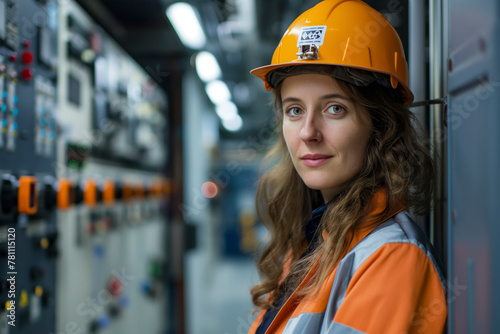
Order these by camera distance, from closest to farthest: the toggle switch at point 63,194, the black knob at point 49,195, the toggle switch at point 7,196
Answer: the toggle switch at point 7,196, the black knob at point 49,195, the toggle switch at point 63,194

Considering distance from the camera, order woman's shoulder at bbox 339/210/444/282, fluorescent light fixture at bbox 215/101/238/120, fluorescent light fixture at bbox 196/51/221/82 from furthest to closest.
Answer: fluorescent light fixture at bbox 215/101/238/120, fluorescent light fixture at bbox 196/51/221/82, woman's shoulder at bbox 339/210/444/282

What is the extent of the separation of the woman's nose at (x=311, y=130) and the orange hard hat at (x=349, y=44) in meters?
0.15

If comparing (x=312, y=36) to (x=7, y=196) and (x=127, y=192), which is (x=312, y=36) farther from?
(x=127, y=192)

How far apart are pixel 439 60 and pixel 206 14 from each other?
2.46 meters

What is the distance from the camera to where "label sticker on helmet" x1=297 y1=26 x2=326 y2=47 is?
46.7 inches

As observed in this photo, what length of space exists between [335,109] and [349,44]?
0.19 m

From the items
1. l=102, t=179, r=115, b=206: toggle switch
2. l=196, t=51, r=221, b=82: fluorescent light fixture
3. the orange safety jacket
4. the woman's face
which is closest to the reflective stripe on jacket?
the orange safety jacket

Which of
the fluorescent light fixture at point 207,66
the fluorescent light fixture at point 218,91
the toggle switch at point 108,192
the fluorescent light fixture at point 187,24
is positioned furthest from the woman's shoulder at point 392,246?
the fluorescent light fixture at point 218,91

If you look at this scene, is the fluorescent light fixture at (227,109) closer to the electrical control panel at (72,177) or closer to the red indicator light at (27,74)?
the electrical control panel at (72,177)

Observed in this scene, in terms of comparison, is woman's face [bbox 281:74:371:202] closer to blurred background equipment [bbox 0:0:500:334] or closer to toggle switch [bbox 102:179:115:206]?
blurred background equipment [bbox 0:0:500:334]

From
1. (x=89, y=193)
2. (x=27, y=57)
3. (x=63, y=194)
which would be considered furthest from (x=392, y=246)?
(x=89, y=193)

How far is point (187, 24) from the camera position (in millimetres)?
3457

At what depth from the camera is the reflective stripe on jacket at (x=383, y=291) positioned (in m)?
0.87

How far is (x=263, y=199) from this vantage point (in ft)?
5.46
